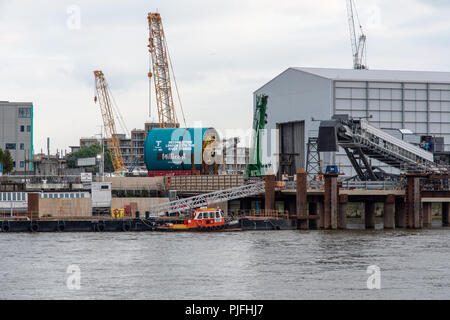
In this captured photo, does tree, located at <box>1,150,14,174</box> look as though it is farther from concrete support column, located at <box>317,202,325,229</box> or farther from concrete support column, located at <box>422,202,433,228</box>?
concrete support column, located at <box>422,202,433,228</box>

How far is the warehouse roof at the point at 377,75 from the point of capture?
111250mm

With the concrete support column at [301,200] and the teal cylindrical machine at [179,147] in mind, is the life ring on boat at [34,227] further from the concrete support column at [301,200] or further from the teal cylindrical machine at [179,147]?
the teal cylindrical machine at [179,147]

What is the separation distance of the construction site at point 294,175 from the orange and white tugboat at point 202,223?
0.11 m

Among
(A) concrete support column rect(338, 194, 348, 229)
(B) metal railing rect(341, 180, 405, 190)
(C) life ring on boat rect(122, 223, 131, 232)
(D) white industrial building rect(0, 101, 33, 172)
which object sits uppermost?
(D) white industrial building rect(0, 101, 33, 172)

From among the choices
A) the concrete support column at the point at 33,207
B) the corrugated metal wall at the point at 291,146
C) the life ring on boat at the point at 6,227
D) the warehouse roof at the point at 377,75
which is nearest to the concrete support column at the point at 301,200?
the concrete support column at the point at 33,207

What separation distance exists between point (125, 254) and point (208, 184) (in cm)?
3675

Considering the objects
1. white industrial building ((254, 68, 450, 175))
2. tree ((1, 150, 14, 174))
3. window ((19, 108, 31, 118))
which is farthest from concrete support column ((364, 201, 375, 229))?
window ((19, 108, 31, 118))

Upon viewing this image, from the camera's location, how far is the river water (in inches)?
1714

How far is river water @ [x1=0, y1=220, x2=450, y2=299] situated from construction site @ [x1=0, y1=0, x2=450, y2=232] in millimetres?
8003

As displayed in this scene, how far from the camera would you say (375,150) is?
87.4m

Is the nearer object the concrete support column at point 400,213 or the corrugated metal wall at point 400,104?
the concrete support column at point 400,213

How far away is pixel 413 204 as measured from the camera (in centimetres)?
8294
